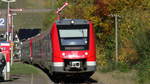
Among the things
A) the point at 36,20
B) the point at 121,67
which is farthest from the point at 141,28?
the point at 36,20

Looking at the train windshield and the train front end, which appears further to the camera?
the train windshield

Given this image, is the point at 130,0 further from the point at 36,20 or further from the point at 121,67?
the point at 36,20

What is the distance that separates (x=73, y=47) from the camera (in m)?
22.0

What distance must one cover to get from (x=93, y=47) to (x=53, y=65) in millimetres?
2099

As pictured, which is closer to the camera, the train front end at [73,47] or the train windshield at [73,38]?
the train front end at [73,47]

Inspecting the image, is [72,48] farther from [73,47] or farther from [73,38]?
[73,38]

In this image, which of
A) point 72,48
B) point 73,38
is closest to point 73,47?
point 72,48

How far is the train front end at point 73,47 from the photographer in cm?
2167

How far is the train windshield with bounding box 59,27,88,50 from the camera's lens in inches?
864

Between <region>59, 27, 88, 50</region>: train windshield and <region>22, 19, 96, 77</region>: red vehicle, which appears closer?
<region>22, 19, 96, 77</region>: red vehicle

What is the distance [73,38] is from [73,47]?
0.47 metres

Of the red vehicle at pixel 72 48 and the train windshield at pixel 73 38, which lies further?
the train windshield at pixel 73 38

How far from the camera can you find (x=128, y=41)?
87.2 ft

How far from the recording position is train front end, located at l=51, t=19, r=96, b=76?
21.7 m
